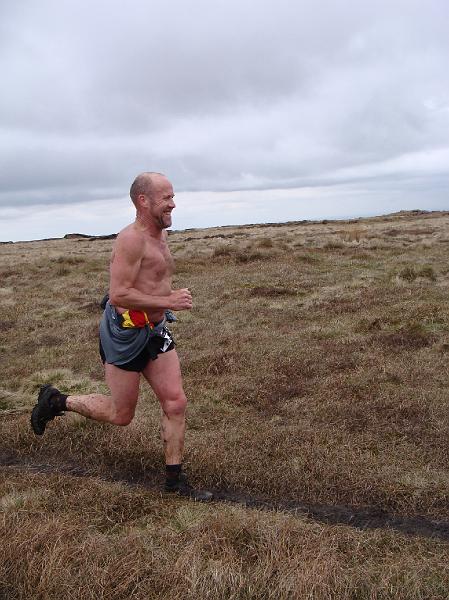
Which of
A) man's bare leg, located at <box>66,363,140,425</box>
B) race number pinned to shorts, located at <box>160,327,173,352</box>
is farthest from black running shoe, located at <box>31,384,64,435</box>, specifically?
race number pinned to shorts, located at <box>160,327,173,352</box>

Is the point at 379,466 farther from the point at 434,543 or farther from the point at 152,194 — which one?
the point at 152,194

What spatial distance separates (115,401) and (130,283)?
42.8 inches

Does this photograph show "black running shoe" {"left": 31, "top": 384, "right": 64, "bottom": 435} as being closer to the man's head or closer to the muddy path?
the muddy path

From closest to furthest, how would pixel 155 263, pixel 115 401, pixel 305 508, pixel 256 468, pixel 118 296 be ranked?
pixel 118 296 → pixel 305 508 → pixel 155 263 → pixel 115 401 → pixel 256 468

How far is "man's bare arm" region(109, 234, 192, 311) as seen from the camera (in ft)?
15.0

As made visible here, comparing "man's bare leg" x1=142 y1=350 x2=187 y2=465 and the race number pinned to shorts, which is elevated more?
the race number pinned to shorts

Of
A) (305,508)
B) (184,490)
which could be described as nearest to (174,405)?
(184,490)

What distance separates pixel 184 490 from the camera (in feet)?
15.9

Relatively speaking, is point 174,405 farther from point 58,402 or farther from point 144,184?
point 144,184

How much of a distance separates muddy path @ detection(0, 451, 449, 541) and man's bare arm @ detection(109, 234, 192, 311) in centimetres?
166

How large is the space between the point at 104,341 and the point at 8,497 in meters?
1.44

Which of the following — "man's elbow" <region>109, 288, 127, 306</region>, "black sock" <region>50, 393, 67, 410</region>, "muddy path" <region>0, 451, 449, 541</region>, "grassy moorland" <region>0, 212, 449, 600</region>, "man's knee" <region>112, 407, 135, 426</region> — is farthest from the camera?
"black sock" <region>50, 393, 67, 410</region>

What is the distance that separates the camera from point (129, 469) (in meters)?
5.46

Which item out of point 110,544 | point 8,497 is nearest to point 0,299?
point 8,497
